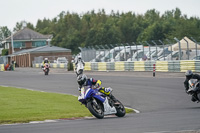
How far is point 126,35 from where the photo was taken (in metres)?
129

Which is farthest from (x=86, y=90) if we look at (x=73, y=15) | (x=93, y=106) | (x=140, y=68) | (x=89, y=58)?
(x=73, y=15)

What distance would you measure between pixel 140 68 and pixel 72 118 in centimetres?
2602

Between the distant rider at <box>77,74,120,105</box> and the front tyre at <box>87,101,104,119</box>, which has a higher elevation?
the distant rider at <box>77,74,120,105</box>

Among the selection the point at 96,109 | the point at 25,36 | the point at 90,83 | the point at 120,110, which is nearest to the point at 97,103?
the point at 96,109

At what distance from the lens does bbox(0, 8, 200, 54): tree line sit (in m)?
89.9

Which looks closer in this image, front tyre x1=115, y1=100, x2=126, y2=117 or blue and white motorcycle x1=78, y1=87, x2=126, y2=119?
blue and white motorcycle x1=78, y1=87, x2=126, y2=119

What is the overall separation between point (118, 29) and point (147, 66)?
90807mm

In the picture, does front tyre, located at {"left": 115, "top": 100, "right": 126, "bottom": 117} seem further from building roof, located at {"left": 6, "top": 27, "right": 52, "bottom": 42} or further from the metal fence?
building roof, located at {"left": 6, "top": 27, "right": 52, "bottom": 42}

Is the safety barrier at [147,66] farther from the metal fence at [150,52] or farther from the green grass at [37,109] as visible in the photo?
the green grass at [37,109]

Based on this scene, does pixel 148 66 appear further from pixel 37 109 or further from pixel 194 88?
pixel 194 88

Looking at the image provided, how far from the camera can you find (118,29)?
422 ft

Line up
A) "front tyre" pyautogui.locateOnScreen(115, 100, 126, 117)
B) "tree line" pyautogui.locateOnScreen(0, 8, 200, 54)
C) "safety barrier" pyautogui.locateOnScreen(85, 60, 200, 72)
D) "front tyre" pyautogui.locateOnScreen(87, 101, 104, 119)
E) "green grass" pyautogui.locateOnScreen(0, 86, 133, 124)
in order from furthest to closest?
"tree line" pyautogui.locateOnScreen(0, 8, 200, 54) → "safety barrier" pyautogui.locateOnScreen(85, 60, 200, 72) → "green grass" pyautogui.locateOnScreen(0, 86, 133, 124) → "front tyre" pyautogui.locateOnScreen(115, 100, 126, 117) → "front tyre" pyautogui.locateOnScreen(87, 101, 104, 119)

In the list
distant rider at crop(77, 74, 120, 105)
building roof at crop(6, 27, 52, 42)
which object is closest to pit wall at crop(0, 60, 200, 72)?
distant rider at crop(77, 74, 120, 105)

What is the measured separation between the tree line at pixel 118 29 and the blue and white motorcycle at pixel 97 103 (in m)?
61.4
